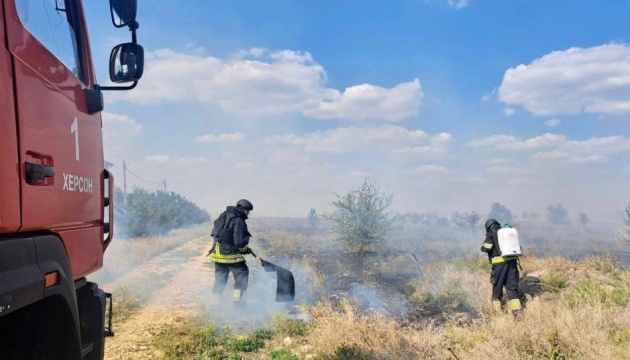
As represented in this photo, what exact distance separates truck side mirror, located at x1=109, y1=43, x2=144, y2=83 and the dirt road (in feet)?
11.5

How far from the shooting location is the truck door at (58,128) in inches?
72.9

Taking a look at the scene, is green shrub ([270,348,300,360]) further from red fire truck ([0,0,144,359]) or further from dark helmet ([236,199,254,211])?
dark helmet ([236,199,254,211])

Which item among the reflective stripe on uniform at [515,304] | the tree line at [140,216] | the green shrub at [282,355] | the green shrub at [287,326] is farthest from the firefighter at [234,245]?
the tree line at [140,216]

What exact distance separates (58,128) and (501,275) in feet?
23.5

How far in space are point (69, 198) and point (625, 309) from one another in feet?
22.4

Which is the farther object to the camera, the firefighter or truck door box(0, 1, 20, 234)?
the firefighter

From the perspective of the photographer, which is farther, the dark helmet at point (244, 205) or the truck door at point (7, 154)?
the dark helmet at point (244, 205)

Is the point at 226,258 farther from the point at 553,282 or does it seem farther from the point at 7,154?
the point at 553,282

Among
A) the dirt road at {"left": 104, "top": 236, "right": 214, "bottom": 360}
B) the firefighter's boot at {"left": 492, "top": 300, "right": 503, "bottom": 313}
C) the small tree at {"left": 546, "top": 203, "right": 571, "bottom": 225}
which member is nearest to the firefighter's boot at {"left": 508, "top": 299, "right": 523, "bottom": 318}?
the firefighter's boot at {"left": 492, "top": 300, "right": 503, "bottom": 313}

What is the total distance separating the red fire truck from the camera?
1698 millimetres

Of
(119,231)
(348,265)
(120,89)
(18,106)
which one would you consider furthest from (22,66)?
(119,231)

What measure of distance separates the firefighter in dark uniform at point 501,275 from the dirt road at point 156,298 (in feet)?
17.0

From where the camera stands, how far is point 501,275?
723 centimetres

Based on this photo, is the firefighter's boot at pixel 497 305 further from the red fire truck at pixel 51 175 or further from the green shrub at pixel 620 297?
the red fire truck at pixel 51 175
